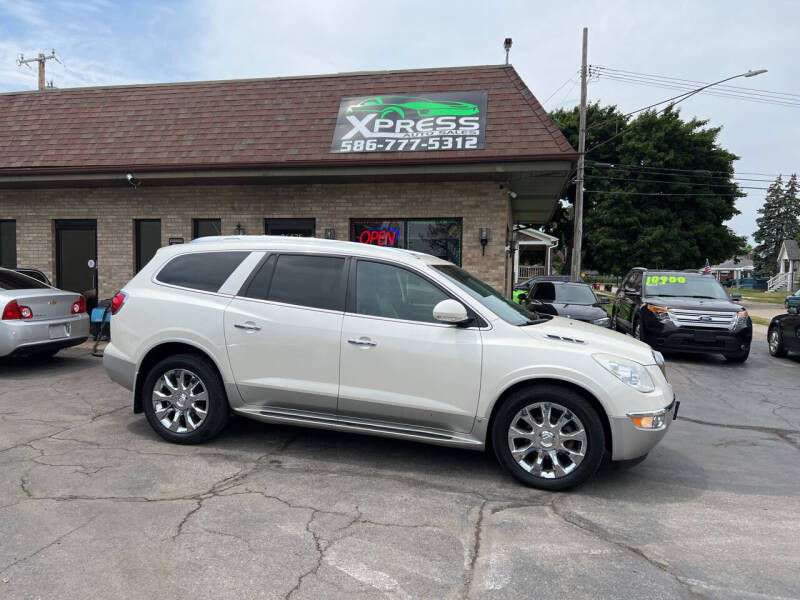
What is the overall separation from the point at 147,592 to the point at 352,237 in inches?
344

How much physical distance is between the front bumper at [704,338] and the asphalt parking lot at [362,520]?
4.73 m

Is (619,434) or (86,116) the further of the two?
(86,116)

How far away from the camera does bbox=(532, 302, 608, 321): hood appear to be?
11.3 meters

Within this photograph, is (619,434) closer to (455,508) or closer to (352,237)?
(455,508)

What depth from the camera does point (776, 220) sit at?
93.6 meters

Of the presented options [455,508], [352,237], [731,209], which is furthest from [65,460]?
[731,209]

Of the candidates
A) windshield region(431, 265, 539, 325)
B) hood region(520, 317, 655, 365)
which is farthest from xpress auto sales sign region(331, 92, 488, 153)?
hood region(520, 317, 655, 365)

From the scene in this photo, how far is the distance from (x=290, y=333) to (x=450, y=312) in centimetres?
134

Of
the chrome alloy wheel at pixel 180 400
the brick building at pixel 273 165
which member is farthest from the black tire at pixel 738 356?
the chrome alloy wheel at pixel 180 400

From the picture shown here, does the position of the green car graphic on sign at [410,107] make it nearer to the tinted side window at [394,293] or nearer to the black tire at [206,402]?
the tinted side window at [394,293]

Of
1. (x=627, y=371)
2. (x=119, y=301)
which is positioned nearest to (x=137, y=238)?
(x=119, y=301)

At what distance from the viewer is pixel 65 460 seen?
14.6ft

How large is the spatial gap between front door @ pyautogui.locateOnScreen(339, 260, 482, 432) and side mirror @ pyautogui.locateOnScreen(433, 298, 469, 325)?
16cm

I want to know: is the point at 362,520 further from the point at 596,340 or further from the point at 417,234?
the point at 417,234
